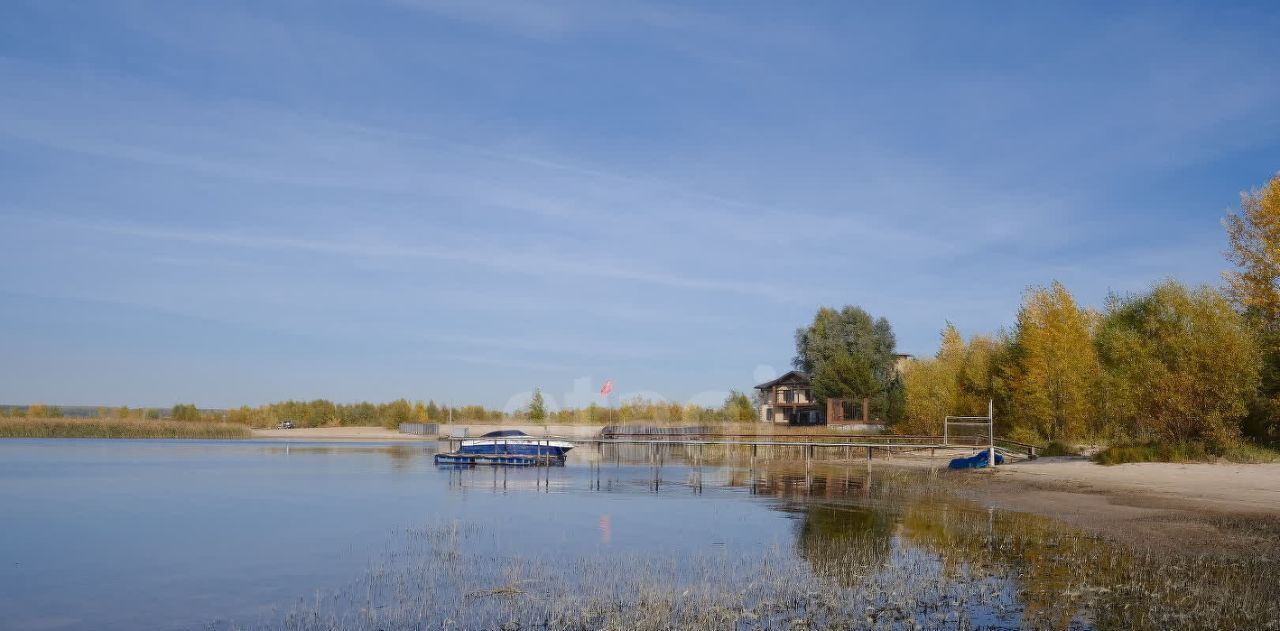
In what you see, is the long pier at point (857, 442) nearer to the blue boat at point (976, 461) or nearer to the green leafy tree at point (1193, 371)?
the blue boat at point (976, 461)

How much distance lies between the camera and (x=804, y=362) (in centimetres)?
9581

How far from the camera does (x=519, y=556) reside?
19.9 m

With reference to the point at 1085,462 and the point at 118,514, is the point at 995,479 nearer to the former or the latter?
the point at 1085,462

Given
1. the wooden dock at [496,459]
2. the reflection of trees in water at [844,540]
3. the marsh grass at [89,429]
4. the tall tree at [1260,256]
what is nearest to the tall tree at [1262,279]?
the tall tree at [1260,256]

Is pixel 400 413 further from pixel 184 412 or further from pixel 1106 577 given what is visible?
pixel 1106 577

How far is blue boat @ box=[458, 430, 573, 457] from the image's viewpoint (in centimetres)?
5750

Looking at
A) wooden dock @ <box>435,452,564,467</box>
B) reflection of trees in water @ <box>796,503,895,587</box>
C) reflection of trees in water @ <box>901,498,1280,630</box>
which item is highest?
reflection of trees in water @ <box>901,498,1280,630</box>

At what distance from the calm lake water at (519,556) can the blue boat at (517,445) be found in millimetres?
17273

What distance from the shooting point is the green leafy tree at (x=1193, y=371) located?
3550cm

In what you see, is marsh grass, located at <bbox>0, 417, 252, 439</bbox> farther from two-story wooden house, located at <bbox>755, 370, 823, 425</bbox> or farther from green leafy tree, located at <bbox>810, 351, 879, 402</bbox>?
green leafy tree, located at <bbox>810, 351, 879, 402</bbox>

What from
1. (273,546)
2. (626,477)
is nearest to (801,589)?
(273,546)

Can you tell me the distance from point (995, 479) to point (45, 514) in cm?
3575

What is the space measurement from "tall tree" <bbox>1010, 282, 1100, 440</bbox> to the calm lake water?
609 inches

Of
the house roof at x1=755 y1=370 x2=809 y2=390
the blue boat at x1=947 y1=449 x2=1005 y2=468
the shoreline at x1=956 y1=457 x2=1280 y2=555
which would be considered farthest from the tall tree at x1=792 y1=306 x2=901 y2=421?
the shoreline at x1=956 y1=457 x2=1280 y2=555
